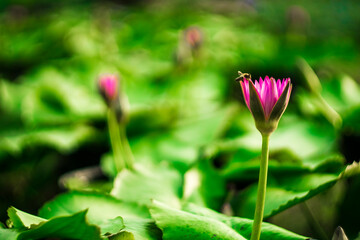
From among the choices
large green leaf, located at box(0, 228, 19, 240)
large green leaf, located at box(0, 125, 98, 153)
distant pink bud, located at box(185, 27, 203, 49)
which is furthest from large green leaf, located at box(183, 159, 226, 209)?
distant pink bud, located at box(185, 27, 203, 49)

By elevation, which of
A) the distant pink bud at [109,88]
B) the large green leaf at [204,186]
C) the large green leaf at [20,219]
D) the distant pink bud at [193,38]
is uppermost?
the distant pink bud at [193,38]

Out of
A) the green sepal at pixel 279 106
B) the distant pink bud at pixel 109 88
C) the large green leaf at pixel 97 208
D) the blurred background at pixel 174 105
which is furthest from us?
the blurred background at pixel 174 105

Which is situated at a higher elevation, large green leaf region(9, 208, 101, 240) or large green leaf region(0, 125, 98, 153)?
large green leaf region(9, 208, 101, 240)

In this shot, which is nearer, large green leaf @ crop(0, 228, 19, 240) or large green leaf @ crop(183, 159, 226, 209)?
large green leaf @ crop(0, 228, 19, 240)

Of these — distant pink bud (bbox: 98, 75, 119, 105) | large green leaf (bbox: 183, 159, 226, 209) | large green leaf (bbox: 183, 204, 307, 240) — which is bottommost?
large green leaf (bbox: 183, 159, 226, 209)

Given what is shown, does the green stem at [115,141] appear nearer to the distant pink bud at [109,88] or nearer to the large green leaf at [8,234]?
the distant pink bud at [109,88]

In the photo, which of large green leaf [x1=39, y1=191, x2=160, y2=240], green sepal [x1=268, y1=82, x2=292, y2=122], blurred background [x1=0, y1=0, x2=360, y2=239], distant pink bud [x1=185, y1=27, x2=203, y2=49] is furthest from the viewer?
distant pink bud [x1=185, y1=27, x2=203, y2=49]

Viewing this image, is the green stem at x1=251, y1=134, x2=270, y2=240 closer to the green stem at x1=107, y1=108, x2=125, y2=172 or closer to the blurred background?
the blurred background

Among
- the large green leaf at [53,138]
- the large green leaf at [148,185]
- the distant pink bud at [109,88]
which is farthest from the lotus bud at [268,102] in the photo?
the large green leaf at [53,138]
